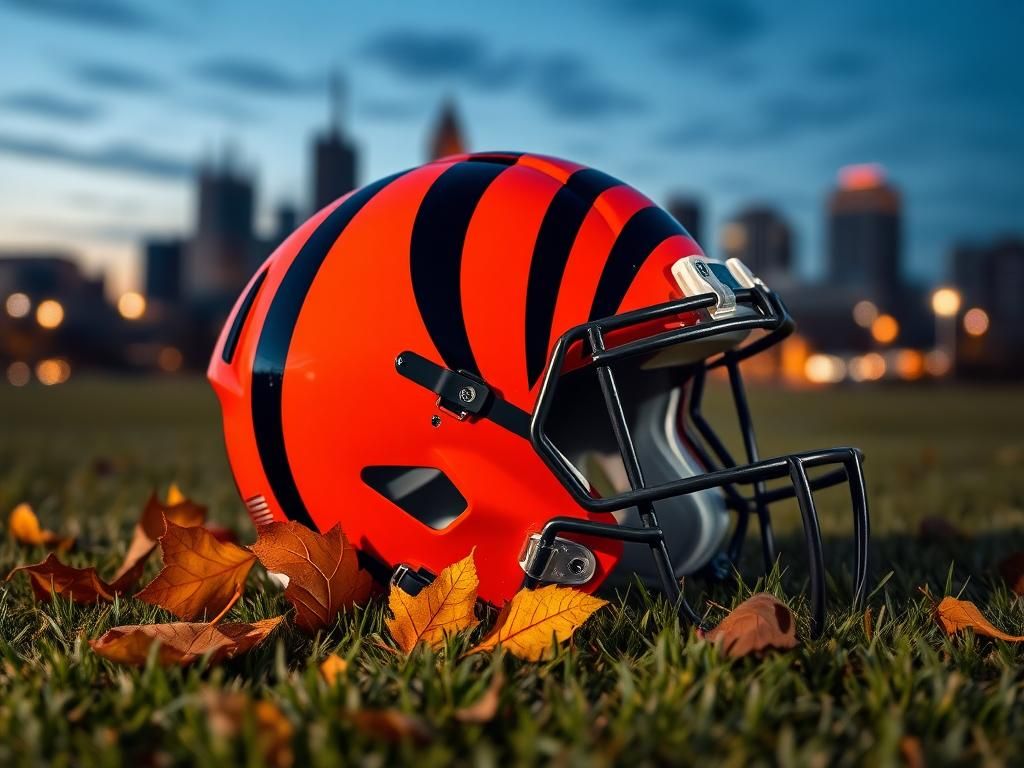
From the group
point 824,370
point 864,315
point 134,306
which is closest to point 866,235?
point 864,315

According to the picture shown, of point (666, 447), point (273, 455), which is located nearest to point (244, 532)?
point (273, 455)

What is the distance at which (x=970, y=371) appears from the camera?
50.6 m

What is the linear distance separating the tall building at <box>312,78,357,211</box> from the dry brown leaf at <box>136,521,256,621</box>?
→ 15574cm

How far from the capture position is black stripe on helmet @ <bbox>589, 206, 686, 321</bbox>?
6.34ft

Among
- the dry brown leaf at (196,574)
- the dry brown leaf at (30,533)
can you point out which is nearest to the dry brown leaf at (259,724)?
the dry brown leaf at (196,574)

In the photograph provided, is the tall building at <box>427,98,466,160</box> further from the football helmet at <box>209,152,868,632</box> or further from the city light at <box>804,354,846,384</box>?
the football helmet at <box>209,152,868,632</box>

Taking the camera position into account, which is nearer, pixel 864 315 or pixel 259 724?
pixel 259 724

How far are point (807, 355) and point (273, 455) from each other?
343ft

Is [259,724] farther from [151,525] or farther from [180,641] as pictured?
[151,525]

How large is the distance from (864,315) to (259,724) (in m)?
125

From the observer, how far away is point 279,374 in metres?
2.07

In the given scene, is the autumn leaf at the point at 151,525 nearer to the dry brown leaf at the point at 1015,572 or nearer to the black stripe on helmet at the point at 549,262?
the black stripe on helmet at the point at 549,262

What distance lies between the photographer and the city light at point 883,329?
102169 millimetres

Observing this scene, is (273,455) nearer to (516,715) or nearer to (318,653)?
(318,653)
